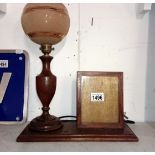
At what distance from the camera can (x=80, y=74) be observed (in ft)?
2.50

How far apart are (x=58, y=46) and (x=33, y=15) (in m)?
0.23

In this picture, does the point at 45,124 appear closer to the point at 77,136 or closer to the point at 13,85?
the point at 77,136

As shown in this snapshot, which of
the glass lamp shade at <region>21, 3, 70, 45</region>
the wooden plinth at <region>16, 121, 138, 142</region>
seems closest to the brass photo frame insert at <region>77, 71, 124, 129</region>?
the wooden plinth at <region>16, 121, 138, 142</region>

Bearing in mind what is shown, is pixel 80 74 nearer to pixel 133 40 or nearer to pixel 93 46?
pixel 93 46

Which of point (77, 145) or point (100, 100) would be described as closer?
point (77, 145)

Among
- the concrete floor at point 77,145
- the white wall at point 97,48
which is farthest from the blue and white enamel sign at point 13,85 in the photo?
the concrete floor at point 77,145

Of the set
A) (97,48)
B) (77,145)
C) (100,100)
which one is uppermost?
(97,48)

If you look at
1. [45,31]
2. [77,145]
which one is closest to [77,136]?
[77,145]

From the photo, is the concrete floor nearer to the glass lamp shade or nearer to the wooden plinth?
the wooden plinth

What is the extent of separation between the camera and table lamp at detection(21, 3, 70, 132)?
2.18 ft

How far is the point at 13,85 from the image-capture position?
0.87m

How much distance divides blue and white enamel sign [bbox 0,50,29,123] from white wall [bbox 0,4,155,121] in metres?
0.03

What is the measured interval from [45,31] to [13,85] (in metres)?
0.31

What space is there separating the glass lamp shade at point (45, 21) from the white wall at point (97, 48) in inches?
7.1
